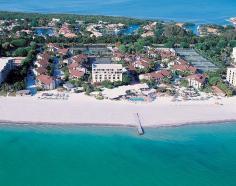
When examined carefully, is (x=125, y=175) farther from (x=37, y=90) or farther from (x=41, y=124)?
(x=37, y=90)

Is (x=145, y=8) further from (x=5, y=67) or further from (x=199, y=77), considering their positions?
(x=5, y=67)

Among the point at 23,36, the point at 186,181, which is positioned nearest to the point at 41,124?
the point at 186,181

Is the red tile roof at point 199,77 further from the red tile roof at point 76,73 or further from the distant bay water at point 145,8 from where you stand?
the distant bay water at point 145,8

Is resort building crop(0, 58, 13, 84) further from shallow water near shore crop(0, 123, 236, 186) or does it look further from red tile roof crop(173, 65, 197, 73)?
red tile roof crop(173, 65, 197, 73)

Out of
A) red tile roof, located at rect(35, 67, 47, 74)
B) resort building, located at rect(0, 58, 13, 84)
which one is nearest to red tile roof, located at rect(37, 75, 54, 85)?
red tile roof, located at rect(35, 67, 47, 74)

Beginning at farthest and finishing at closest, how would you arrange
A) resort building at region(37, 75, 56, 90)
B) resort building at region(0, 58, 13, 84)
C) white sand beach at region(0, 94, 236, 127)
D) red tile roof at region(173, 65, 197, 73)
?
red tile roof at region(173, 65, 197, 73)
resort building at region(0, 58, 13, 84)
resort building at region(37, 75, 56, 90)
white sand beach at region(0, 94, 236, 127)

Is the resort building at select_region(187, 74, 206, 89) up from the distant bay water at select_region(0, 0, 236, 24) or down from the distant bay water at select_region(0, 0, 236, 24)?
down

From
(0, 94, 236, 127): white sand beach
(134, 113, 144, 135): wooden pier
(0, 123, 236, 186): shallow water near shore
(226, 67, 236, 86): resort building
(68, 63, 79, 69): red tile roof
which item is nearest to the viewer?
(0, 123, 236, 186): shallow water near shore
